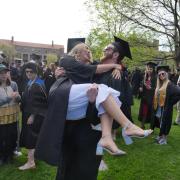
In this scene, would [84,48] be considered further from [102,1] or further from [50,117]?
[102,1]

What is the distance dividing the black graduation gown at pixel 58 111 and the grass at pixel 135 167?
2.42m

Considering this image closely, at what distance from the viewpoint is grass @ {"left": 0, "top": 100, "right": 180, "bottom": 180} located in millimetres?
5598

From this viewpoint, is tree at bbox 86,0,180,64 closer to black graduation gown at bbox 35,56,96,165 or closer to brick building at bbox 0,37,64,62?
black graduation gown at bbox 35,56,96,165

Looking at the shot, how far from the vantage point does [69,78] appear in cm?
342

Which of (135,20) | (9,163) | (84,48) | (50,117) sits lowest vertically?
(9,163)

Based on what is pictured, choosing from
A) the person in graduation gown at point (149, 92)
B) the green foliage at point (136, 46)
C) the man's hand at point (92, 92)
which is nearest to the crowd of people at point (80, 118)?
the man's hand at point (92, 92)

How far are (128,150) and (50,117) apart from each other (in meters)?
4.29

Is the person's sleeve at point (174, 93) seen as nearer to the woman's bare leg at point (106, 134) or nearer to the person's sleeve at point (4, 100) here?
the person's sleeve at point (4, 100)

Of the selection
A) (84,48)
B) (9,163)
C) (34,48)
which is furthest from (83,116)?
(34,48)

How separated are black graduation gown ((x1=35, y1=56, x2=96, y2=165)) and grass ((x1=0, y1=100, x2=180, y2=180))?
2416 millimetres

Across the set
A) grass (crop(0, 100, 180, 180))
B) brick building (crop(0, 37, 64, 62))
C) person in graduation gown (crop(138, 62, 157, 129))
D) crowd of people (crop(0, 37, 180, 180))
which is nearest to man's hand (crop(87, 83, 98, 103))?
crowd of people (crop(0, 37, 180, 180))

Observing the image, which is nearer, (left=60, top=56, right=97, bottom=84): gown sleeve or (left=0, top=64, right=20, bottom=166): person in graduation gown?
(left=60, top=56, right=97, bottom=84): gown sleeve

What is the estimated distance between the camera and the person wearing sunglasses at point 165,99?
8.04 meters

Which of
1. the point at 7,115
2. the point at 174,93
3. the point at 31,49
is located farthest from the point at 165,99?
the point at 31,49
